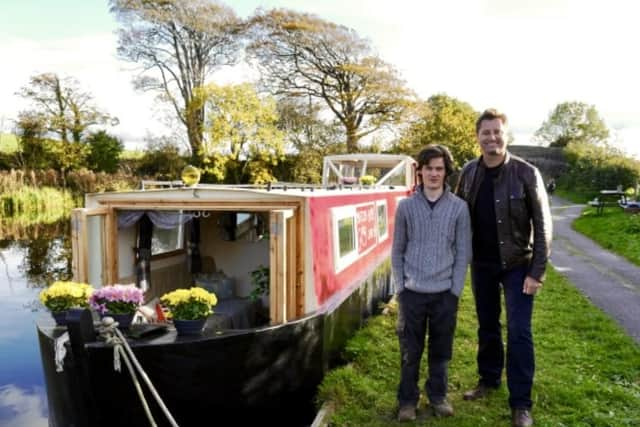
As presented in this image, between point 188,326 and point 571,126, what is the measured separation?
172ft

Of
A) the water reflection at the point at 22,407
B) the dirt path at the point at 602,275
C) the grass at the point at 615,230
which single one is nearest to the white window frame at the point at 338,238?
the dirt path at the point at 602,275

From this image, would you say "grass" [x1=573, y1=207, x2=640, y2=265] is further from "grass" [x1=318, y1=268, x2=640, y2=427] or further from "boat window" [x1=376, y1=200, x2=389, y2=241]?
"grass" [x1=318, y1=268, x2=640, y2=427]

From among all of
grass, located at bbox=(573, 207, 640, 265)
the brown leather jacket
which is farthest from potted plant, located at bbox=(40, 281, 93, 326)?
grass, located at bbox=(573, 207, 640, 265)

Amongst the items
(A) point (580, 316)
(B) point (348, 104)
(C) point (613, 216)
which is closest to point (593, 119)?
(B) point (348, 104)

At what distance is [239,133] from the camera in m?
23.3

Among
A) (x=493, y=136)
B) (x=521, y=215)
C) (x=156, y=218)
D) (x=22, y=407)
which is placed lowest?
(x=22, y=407)

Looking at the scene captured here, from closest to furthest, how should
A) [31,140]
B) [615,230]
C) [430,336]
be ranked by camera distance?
[430,336] → [615,230] → [31,140]

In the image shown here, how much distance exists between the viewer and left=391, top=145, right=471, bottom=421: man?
3240 mm

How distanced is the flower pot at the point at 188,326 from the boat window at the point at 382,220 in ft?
13.8

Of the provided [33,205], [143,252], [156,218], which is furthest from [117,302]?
[33,205]

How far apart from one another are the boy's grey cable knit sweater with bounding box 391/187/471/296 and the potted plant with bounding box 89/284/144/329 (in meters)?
1.69

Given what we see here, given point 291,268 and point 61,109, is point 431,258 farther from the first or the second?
point 61,109

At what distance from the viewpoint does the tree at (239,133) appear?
2298cm

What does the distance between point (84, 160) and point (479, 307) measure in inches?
989
